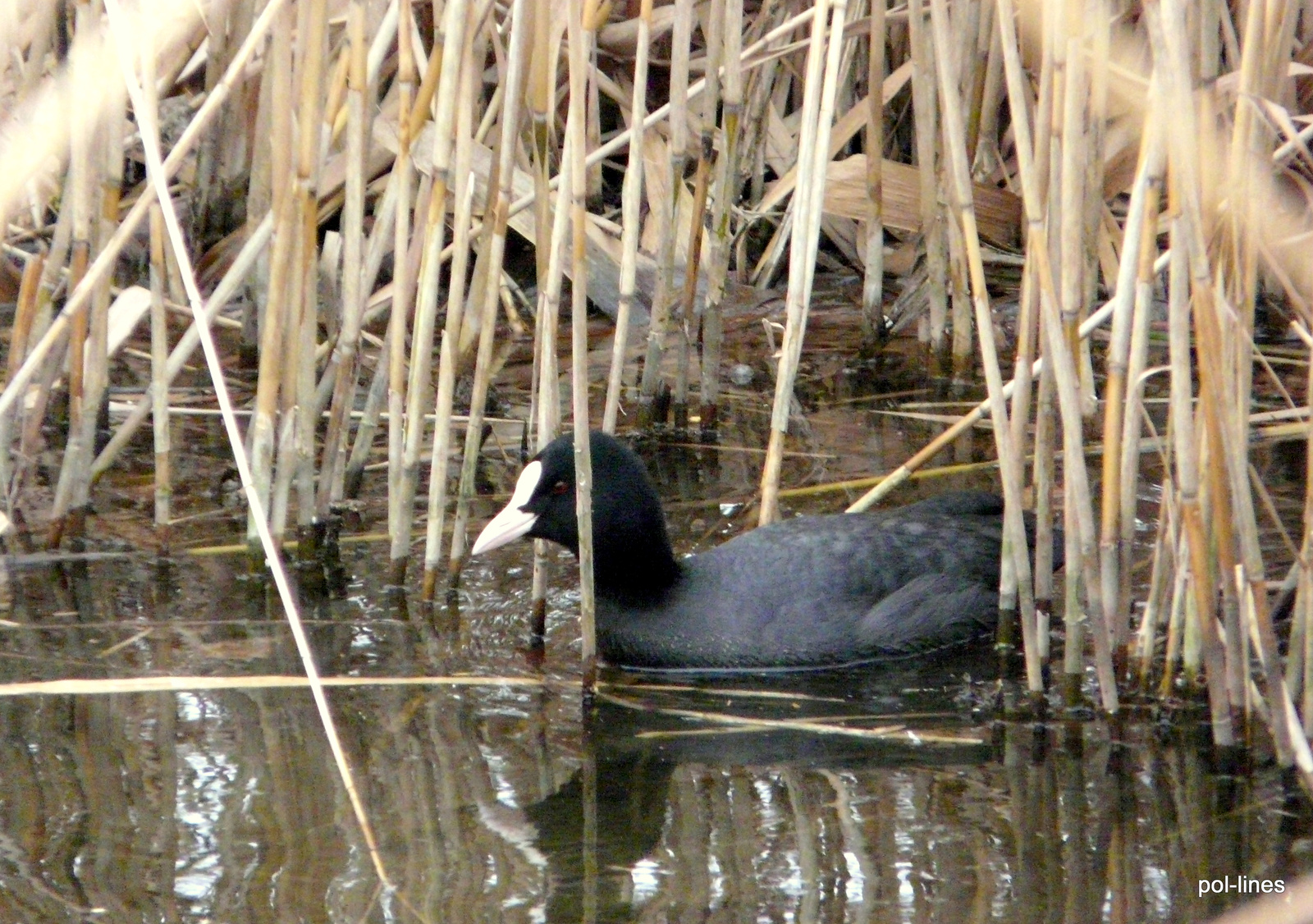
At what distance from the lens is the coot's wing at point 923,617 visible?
3.23 meters

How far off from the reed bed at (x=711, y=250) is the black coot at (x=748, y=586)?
0.42 ft

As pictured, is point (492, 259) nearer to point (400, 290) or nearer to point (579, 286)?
point (400, 290)

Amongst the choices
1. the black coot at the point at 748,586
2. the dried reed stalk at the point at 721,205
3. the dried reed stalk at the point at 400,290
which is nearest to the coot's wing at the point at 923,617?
the black coot at the point at 748,586

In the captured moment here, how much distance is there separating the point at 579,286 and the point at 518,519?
675 millimetres

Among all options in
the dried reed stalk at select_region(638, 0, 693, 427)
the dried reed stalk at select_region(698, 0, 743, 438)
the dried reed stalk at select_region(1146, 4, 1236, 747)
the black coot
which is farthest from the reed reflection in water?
the dried reed stalk at select_region(698, 0, 743, 438)

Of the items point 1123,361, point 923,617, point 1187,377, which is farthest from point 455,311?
point 1187,377

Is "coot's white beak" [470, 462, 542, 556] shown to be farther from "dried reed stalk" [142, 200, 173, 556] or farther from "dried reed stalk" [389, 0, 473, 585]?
"dried reed stalk" [142, 200, 173, 556]

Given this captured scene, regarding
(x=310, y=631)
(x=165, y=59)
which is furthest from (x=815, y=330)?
(x=310, y=631)

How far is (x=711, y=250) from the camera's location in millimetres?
4012

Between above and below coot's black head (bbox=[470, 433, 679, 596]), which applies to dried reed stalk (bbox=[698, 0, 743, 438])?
above

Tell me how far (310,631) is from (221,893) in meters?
1.09

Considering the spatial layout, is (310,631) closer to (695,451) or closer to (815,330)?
(695,451)

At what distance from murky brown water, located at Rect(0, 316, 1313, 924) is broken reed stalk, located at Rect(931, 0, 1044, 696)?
0.20 meters

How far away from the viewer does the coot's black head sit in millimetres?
3066
